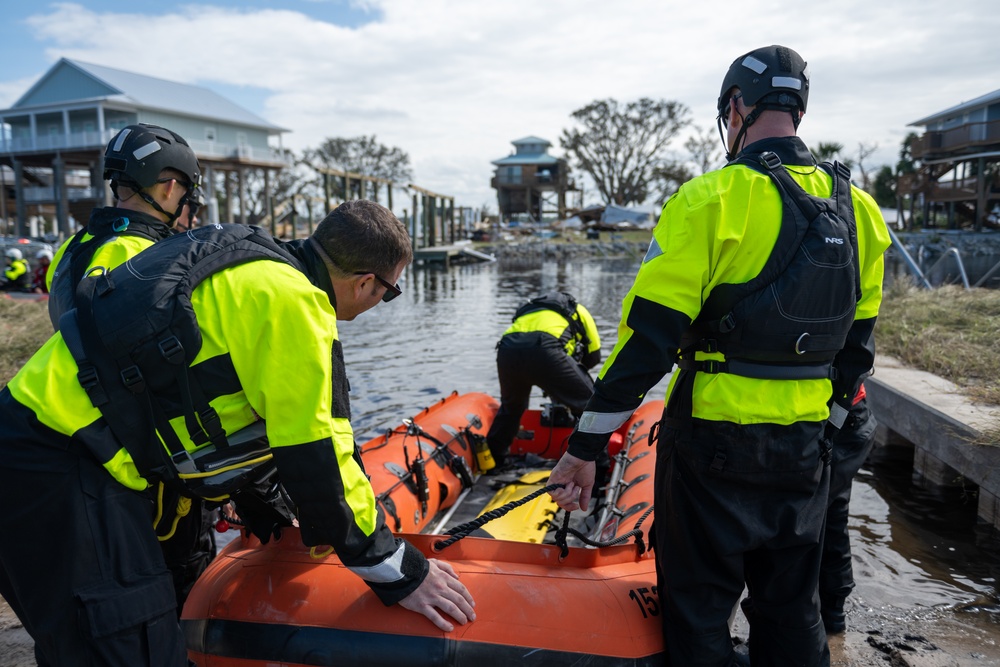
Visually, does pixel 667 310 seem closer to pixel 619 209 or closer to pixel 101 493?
pixel 101 493

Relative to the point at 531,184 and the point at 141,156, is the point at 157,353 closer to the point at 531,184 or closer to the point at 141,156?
the point at 141,156

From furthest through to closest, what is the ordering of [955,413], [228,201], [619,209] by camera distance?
1. [619,209]
2. [228,201]
3. [955,413]

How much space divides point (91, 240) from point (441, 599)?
85.0 inches

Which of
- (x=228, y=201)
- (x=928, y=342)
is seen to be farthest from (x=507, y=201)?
(x=928, y=342)

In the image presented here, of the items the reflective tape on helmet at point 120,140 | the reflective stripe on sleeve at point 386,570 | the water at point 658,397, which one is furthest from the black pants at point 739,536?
the reflective tape on helmet at point 120,140

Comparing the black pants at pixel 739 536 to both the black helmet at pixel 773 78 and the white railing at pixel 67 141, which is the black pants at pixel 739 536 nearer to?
the black helmet at pixel 773 78

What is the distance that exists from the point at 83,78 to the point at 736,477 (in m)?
38.3

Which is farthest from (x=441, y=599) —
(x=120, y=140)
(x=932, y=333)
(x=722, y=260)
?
(x=932, y=333)

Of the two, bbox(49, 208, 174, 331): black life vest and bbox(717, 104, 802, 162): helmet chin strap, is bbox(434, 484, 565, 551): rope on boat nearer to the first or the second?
bbox(717, 104, 802, 162): helmet chin strap

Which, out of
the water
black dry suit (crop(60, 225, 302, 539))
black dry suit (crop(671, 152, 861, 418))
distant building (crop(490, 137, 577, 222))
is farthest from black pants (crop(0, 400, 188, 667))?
distant building (crop(490, 137, 577, 222))

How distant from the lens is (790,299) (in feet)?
6.21

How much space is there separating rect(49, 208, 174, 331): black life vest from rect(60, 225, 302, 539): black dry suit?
1.23 metres

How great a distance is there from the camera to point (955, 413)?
4.71 metres

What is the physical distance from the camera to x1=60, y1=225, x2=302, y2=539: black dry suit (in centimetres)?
165
